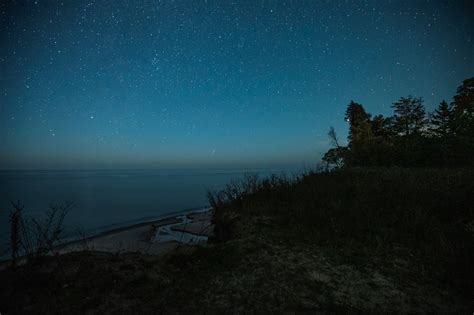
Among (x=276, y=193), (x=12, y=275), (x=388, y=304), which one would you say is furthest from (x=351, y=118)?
(x=12, y=275)

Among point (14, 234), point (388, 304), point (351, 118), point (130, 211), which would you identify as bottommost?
point (130, 211)

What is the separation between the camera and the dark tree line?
23172 millimetres

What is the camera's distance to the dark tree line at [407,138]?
76.0 feet

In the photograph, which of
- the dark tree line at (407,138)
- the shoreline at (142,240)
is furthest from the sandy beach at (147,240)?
the dark tree line at (407,138)

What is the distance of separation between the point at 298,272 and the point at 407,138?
30988 mm

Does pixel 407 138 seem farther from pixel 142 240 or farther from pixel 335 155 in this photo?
pixel 142 240

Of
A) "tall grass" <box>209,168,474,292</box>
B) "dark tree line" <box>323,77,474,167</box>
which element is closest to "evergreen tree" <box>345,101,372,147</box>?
"dark tree line" <box>323,77,474,167</box>

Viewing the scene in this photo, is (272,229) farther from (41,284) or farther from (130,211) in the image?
(130,211)

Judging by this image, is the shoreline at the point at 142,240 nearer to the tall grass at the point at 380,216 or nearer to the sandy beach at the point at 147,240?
the sandy beach at the point at 147,240

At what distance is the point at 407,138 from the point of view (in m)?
27.5

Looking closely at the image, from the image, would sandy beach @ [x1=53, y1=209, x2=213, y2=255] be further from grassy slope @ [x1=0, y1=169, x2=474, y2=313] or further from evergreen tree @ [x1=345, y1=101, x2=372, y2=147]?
evergreen tree @ [x1=345, y1=101, x2=372, y2=147]

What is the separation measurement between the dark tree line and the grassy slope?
1865cm

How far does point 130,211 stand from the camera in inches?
938

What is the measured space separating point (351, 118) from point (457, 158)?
57.6 ft
